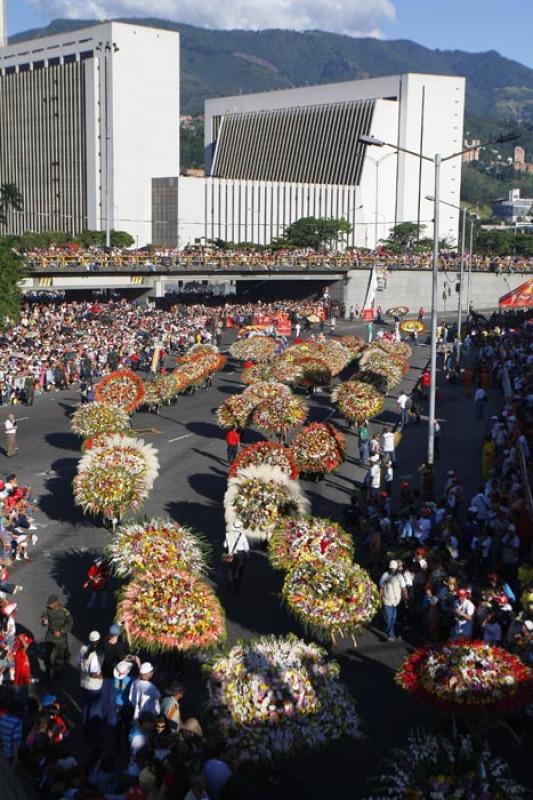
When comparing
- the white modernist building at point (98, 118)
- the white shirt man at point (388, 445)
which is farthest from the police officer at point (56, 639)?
the white modernist building at point (98, 118)

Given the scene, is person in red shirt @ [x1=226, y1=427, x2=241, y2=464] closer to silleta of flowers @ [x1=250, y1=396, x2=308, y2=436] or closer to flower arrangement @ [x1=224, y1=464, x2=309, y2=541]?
silleta of flowers @ [x1=250, y1=396, x2=308, y2=436]

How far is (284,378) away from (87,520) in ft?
45.7

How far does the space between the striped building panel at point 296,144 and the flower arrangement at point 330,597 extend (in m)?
120

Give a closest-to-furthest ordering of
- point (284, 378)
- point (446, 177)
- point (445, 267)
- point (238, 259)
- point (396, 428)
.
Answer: point (396, 428) < point (284, 378) < point (238, 259) < point (445, 267) < point (446, 177)

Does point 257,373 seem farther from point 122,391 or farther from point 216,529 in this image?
point 216,529

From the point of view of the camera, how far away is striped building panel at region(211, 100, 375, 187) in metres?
130

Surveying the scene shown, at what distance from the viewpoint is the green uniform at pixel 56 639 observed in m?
11.9

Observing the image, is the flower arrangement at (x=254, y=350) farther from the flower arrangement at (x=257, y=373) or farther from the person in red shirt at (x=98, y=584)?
the person in red shirt at (x=98, y=584)

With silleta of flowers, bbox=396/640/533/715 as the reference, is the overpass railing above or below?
above

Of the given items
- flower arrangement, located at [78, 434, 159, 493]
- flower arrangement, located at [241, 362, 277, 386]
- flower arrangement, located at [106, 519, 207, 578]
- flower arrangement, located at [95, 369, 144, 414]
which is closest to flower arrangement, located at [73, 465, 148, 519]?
flower arrangement, located at [78, 434, 159, 493]

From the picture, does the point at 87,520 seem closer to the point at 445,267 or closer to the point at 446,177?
the point at 445,267

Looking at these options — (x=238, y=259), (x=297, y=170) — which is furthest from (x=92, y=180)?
(x=238, y=259)

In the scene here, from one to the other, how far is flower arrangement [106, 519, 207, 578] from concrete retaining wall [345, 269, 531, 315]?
2458 inches

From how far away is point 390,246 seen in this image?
108 metres
